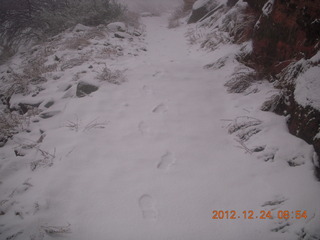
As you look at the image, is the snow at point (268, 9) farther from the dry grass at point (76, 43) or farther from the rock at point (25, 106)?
the dry grass at point (76, 43)

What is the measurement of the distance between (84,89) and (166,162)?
2.04m

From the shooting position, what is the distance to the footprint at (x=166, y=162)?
2.10 meters

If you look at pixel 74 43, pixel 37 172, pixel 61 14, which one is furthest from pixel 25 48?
pixel 37 172

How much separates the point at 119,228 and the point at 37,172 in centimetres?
117

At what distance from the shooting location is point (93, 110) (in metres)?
3.06

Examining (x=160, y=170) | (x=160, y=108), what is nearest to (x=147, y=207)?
(x=160, y=170)

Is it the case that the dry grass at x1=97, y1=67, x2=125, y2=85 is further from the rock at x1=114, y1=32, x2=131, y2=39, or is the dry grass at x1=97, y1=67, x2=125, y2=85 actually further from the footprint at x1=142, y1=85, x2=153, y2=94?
the rock at x1=114, y1=32, x2=131, y2=39

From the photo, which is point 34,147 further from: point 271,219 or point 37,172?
point 271,219

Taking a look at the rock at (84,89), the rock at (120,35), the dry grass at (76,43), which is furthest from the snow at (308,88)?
the rock at (120,35)

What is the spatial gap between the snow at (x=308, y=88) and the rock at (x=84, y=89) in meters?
2.77

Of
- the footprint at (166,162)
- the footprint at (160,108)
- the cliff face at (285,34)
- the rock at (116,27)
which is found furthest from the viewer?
the rock at (116,27)

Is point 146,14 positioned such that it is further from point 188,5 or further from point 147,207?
point 147,207

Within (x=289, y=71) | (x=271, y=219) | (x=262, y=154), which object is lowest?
(x=271, y=219)
